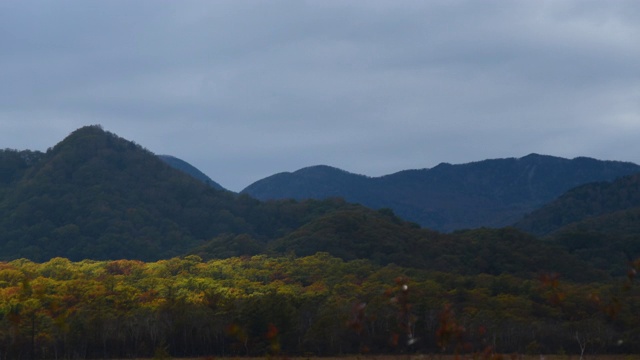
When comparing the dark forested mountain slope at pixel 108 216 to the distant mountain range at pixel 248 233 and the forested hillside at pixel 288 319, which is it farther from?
the forested hillside at pixel 288 319

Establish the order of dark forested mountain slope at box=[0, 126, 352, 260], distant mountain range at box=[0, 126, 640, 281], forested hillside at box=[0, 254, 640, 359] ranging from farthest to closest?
1. dark forested mountain slope at box=[0, 126, 352, 260]
2. distant mountain range at box=[0, 126, 640, 281]
3. forested hillside at box=[0, 254, 640, 359]

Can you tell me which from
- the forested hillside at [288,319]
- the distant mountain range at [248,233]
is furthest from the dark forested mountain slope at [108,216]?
the forested hillside at [288,319]

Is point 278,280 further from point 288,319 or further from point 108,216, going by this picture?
point 108,216

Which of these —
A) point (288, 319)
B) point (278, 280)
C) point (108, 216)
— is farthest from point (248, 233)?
point (288, 319)

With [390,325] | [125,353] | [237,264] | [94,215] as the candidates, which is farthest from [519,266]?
[94,215]

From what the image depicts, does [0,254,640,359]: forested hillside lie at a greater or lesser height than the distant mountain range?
lesser

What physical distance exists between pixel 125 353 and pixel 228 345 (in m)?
8.17

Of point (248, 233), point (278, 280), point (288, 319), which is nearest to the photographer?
point (288, 319)

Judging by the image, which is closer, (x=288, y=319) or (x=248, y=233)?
(x=288, y=319)

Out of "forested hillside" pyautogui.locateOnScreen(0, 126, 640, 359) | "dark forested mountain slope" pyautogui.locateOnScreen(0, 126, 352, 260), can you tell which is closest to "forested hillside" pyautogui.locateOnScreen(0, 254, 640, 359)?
"forested hillside" pyautogui.locateOnScreen(0, 126, 640, 359)

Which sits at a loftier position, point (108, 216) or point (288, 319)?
point (108, 216)

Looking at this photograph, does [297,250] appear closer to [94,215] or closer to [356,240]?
[356,240]

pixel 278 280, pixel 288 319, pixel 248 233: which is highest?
pixel 248 233

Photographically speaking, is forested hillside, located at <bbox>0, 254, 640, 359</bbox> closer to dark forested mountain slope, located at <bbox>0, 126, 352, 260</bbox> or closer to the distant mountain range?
the distant mountain range
